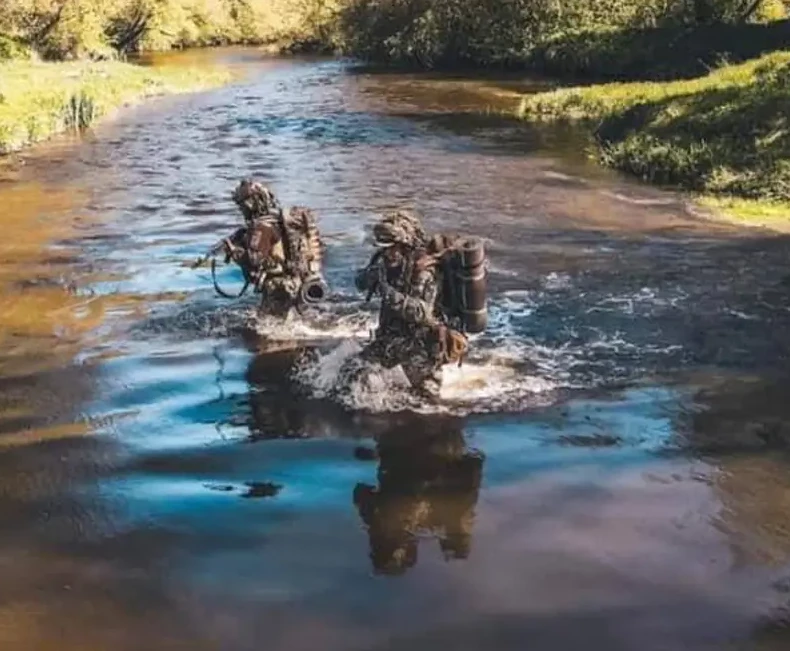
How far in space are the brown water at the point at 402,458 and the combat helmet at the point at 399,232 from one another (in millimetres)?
1298

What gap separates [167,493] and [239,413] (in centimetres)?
181

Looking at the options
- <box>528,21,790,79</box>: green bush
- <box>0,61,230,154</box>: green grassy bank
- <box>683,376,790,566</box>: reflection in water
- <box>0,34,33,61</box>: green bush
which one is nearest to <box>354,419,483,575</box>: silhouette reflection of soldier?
<box>683,376,790,566</box>: reflection in water

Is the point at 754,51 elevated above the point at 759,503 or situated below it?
above

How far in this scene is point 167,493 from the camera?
324 inches

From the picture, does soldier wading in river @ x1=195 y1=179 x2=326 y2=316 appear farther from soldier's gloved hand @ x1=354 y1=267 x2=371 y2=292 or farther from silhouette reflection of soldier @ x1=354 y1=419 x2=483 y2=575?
silhouette reflection of soldier @ x1=354 y1=419 x2=483 y2=575

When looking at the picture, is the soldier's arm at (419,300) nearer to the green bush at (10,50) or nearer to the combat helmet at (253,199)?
the combat helmet at (253,199)

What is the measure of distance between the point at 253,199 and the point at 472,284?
3.75 meters

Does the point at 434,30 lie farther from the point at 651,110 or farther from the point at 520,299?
the point at 520,299

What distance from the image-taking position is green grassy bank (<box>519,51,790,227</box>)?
20281 mm

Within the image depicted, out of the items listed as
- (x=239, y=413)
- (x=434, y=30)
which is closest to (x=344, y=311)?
(x=239, y=413)

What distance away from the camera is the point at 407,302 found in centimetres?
945

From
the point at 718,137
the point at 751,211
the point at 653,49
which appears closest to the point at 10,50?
the point at 653,49

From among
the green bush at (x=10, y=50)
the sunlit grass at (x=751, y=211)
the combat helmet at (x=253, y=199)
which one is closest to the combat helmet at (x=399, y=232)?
the combat helmet at (x=253, y=199)

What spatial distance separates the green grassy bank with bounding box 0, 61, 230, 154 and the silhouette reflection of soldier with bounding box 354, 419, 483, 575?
20626 mm
